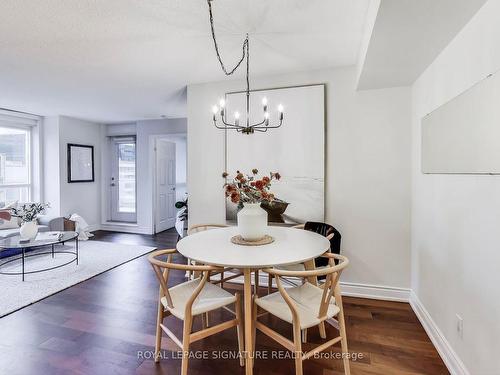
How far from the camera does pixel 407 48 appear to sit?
6.60 ft

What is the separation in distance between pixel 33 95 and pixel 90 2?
2.98 metres

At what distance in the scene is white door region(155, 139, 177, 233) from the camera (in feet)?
20.3

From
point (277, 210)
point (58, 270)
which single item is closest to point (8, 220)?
point (58, 270)

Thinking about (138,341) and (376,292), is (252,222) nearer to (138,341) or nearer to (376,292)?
(138,341)

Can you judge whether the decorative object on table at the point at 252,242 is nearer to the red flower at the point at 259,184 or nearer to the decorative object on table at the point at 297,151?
the red flower at the point at 259,184

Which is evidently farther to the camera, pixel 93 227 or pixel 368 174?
pixel 93 227

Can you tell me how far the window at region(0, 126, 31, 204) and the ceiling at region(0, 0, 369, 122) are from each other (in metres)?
1.84

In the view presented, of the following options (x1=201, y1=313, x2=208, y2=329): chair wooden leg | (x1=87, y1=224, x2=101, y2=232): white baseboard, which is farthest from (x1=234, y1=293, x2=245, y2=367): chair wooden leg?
(x1=87, y1=224, x2=101, y2=232): white baseboard

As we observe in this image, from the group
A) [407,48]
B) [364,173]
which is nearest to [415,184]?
[364,173]

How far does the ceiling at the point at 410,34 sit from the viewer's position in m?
1.50

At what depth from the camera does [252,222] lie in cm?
212

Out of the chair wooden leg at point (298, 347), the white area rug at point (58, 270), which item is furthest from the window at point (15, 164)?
the chair wooden leg at point (298, 347)

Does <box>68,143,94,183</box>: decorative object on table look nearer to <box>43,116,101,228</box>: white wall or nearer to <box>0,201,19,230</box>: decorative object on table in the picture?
<box>43,116,101,228</box>: white wall

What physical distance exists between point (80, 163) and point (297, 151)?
16.1ft
